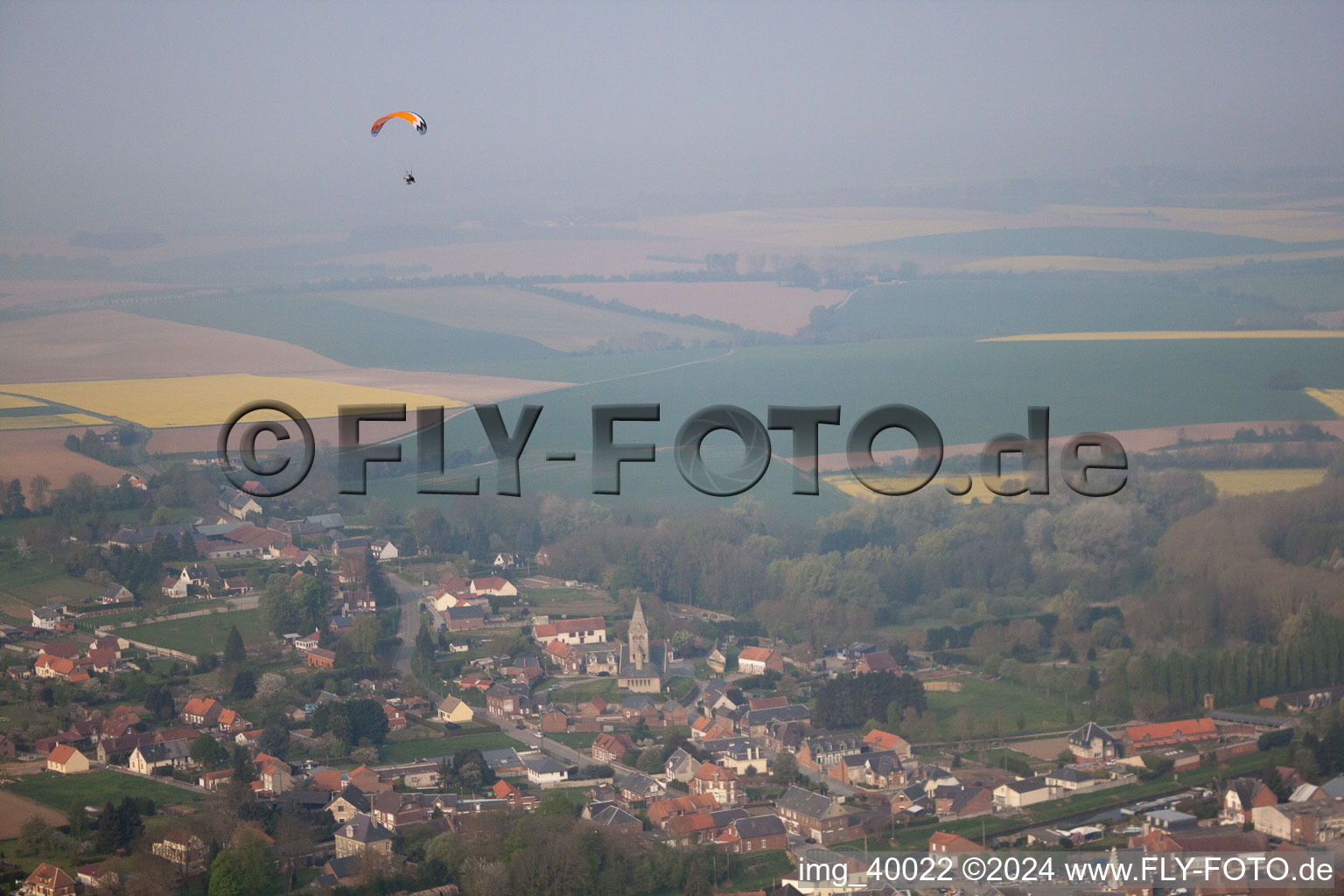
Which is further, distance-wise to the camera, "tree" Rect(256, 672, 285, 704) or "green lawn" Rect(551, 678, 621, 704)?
"green lawn" Rect(551, 678, 621, 704)

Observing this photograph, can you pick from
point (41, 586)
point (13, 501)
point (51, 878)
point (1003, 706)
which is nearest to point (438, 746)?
point (51, 878)

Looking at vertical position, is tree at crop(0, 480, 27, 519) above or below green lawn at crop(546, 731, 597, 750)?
above

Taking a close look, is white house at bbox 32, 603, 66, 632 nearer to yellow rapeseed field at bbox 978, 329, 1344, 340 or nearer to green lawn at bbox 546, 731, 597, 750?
green lawn at bbox 546, 731, 597, 750

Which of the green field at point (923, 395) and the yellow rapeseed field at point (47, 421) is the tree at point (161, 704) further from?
the yellow rapeseed field at point (47, 421)

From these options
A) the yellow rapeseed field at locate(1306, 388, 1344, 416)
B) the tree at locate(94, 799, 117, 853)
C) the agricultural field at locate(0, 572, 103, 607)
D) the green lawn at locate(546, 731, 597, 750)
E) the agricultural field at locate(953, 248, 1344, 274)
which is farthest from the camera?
the agricultural field at locate(953, 248, 1344, 274)

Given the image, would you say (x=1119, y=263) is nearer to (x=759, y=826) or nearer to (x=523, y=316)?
(x=523, y=316)


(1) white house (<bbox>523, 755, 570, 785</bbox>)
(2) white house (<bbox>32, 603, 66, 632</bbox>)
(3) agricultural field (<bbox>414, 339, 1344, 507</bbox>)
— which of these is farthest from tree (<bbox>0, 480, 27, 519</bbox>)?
(1) white house (<bbox>523, 755, 570, 785</bbox>)
